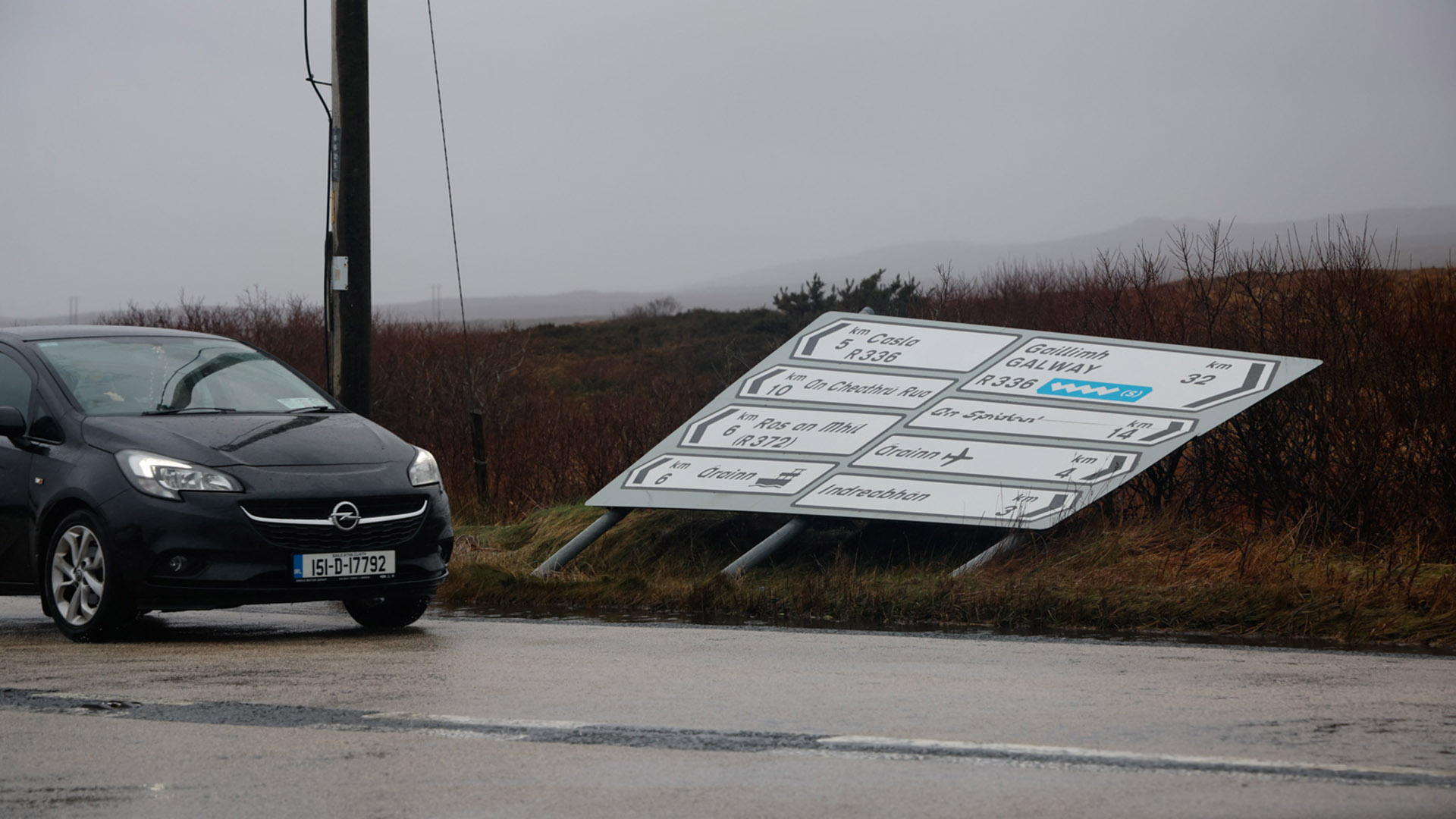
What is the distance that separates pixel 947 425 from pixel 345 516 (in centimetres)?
496

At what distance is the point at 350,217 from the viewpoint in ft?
43.7

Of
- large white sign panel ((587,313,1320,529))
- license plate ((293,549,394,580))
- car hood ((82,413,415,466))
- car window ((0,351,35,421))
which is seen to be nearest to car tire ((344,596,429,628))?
license plate ((293,549,394,580))

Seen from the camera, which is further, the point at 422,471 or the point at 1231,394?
the point at 1231,394

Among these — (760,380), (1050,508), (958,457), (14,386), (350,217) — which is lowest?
(1050,508)

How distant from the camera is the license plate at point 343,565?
879 cm

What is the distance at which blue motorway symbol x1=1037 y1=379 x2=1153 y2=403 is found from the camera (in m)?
12.0

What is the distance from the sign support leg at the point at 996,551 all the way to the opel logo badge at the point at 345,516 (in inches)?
163

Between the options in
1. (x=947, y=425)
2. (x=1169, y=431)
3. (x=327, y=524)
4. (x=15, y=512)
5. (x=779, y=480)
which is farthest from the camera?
(x=947, y=425)

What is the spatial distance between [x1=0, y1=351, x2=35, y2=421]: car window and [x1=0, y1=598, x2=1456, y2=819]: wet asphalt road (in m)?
1.43

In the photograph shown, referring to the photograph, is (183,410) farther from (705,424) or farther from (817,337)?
(817,337)

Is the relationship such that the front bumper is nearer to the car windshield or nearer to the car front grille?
the car front grille

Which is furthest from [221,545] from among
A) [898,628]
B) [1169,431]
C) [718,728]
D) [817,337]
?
[1169,431]

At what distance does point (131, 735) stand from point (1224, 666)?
488 centimetres

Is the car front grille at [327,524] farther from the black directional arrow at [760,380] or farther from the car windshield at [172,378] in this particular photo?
the black directional arrow at [760,380]
